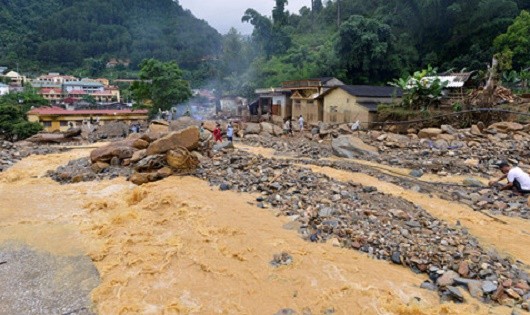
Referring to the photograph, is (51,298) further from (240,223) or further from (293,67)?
(293,67)

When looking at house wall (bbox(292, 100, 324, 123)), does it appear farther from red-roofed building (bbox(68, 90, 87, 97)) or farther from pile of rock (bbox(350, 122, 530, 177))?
red-roofed building (bbox(68, 90, 87, 97))

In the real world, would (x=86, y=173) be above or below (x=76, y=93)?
below

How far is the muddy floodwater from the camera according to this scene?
5.98 metres

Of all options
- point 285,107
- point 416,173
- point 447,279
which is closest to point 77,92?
point 285,107

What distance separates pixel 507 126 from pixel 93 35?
336 feet

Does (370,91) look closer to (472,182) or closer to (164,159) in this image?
(472,182)

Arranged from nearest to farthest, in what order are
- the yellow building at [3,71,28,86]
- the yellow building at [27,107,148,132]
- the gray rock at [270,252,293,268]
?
the gray rock at [270,252,293,268] → the yellow building at [27,107,148,132] → the yellow building at [3,71,28,86]

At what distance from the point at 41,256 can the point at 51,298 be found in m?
1.94

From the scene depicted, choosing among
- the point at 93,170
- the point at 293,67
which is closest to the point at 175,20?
the point at 293,67

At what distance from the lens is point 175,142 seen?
1309 centimetres

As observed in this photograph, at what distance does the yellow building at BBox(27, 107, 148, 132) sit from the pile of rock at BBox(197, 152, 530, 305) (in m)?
29.2

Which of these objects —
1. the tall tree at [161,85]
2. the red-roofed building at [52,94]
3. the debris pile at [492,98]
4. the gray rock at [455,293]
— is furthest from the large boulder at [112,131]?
the red-roofed building at [52,94]

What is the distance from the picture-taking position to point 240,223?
879cm

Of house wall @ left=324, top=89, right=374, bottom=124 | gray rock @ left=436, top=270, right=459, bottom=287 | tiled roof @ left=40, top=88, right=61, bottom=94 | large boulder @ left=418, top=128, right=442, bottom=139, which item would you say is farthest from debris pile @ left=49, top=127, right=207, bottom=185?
tiled roof @ left=40, top=88, right=61, bottom=94
